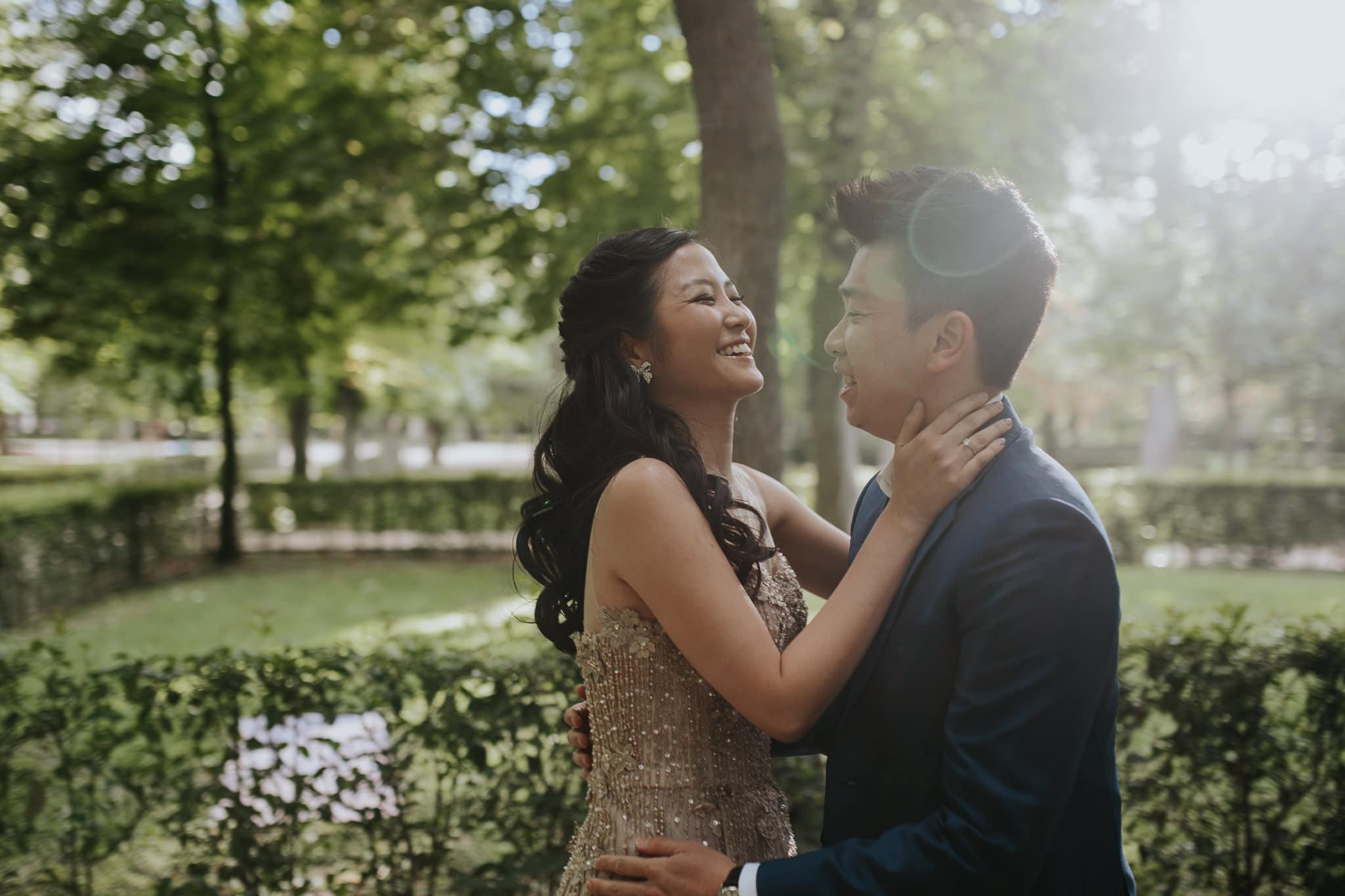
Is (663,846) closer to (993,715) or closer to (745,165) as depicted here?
(993,715)

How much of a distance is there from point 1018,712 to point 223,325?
52.9 feet

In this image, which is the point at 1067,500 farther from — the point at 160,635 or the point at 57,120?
the point at 57,120

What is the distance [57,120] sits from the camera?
516 inches

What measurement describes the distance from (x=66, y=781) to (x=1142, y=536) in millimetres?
18309

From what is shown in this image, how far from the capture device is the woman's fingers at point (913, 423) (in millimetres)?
2158

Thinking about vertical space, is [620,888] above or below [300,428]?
above

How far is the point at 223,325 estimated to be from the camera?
619 inches

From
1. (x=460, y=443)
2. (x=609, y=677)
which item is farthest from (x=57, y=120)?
(x=460, y=443)

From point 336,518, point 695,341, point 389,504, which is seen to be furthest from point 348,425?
point 695,341

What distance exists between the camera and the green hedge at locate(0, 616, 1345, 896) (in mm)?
4031

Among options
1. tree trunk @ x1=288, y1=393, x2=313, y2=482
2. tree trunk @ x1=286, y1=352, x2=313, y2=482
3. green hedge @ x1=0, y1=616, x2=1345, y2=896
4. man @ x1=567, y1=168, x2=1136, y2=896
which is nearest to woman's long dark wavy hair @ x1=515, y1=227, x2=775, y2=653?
man @ x1=567, y1=168, x2=1136, y2=896

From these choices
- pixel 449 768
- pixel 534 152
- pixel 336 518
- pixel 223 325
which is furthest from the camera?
pixel 336 518

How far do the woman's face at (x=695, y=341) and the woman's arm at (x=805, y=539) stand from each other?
552 millimetres

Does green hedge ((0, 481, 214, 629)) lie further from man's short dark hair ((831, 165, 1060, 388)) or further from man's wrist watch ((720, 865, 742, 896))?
man's short dark hair ((831, 165, 1060, 388))
